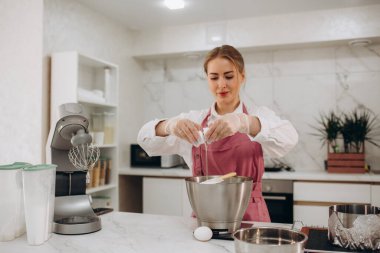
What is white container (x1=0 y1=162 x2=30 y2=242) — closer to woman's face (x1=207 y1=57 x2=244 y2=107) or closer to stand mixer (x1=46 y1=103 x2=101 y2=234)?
stand mixer (x1=46 y1=103 x2=101 y2=234)

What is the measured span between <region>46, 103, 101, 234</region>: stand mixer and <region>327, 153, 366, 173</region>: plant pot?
2497 millimetres

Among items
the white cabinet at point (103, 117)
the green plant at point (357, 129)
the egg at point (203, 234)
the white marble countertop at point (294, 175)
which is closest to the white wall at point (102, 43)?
the white cabinet at point (103, 117)

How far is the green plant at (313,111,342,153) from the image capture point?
11.4 ft

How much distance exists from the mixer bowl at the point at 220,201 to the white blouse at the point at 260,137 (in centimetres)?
34

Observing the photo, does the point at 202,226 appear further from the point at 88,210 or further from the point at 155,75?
the point at 155,75

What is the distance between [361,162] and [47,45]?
2.83 metres

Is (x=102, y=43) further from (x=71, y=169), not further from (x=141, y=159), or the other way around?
(x=71, y=169)

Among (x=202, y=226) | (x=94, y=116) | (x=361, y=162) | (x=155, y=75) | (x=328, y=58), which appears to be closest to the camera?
(x=202, y=226)

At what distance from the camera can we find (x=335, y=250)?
1.12 meters

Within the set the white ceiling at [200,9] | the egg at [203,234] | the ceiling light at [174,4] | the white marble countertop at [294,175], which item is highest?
the white ceiling at [200,9]

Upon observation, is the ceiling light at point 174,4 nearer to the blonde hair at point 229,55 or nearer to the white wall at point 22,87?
the white wall at point 22,87

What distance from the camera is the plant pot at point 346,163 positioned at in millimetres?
3246

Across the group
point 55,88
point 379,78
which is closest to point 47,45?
point 55,88

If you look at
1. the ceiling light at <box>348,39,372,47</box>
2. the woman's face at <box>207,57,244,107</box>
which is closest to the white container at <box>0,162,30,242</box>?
the woman's face at <box>207,57,244,107</box>
